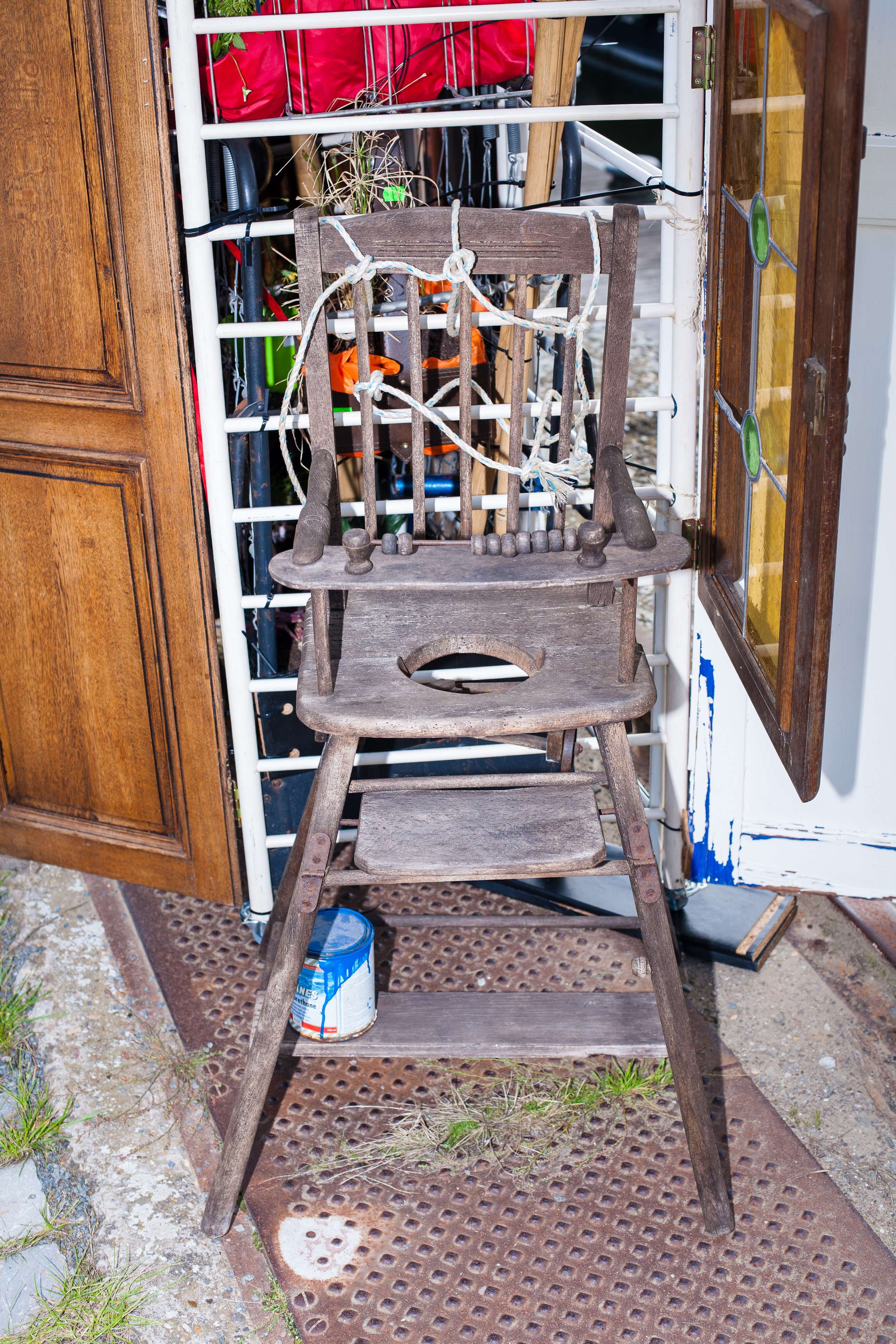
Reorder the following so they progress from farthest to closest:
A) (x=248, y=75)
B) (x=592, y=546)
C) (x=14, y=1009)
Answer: (x=14, y=1009) → (x=248, y=75) → (x=592, y=546)

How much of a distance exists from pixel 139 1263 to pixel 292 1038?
0.42m

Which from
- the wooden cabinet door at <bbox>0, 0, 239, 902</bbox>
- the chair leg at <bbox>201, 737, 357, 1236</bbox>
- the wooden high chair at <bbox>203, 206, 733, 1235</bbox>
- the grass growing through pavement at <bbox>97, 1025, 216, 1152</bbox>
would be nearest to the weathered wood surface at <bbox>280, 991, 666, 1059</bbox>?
the wooden high chair at <bbox>203, 206, 733, 1235</bbox>

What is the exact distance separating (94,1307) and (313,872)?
0.76m

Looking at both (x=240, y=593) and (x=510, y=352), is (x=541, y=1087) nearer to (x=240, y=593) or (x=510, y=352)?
(x=240, y=593)

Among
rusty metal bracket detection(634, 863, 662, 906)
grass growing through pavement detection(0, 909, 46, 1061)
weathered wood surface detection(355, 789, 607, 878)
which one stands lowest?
grass growing through pavement detection(0, 909, 46, 1061)

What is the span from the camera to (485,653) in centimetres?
204

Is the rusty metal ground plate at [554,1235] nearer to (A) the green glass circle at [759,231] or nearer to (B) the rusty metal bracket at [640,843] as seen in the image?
(B) the rusty metal bracket at [640,843]

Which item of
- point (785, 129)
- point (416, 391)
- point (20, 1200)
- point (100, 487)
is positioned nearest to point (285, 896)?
point (20, 1200)

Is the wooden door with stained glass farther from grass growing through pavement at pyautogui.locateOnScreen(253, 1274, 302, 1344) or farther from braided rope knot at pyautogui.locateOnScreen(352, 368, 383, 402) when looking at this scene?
grass growing through pavement at pyautogui.locateOnScreen(253, 1274, 302, 1344)

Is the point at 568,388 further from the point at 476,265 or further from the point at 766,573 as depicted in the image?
the point at 766,573

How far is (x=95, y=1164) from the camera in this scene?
2.19 meters

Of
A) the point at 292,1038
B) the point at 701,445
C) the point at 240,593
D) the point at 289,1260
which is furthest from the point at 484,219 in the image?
the point at 289,1260

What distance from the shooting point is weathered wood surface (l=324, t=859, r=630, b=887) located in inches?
72.9

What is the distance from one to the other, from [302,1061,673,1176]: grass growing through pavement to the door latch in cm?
127
